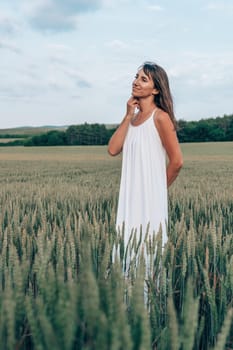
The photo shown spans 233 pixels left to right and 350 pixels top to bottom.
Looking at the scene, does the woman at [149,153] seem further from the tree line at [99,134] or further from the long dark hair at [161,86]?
the tree line at [99,134]

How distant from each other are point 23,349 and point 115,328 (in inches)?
20.5

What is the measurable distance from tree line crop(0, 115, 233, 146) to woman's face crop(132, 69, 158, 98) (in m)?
37.0

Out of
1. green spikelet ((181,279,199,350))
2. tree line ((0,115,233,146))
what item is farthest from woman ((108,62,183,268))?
tree line ((0,115,233,146))

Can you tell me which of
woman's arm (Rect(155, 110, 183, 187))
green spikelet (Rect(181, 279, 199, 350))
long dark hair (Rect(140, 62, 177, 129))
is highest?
long dark hair (Rect(140, 62, 177, 129))

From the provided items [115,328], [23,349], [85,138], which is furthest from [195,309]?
[85,138]

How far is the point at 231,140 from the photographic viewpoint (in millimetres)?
40312

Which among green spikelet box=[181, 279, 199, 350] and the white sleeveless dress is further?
the white sleeveless dress

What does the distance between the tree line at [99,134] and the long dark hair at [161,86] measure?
36.9 m

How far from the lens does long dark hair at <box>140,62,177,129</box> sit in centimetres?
265

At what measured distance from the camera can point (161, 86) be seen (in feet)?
8.73

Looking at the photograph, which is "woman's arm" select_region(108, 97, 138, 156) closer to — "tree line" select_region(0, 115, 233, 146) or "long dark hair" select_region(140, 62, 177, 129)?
"long dark hair" select_region(140, 62, 177, 129)

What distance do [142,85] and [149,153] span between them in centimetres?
36

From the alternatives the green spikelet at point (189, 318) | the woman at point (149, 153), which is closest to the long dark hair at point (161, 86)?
the woman at point (149, 153)

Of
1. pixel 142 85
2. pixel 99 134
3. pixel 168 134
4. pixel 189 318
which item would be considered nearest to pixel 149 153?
pixel 168 134
